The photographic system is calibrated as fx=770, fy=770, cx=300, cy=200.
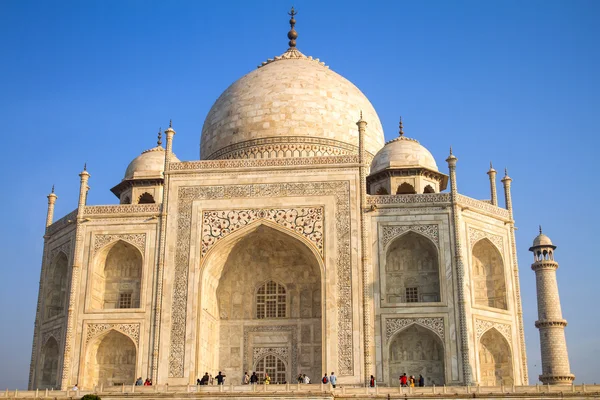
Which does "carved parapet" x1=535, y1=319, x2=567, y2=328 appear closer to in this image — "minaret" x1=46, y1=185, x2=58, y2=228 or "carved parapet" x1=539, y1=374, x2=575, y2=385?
"carved parapet" x1=539, y1=374, x2=575, y2=385

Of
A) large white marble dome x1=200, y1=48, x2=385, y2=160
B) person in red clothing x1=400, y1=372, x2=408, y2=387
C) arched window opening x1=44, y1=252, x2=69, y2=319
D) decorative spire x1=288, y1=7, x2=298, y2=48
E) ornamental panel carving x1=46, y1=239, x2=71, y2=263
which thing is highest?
decorative spire x1=288, y1=7, x2=298, y2=48

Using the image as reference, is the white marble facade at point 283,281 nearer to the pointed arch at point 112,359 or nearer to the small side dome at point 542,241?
the pointed arch at point 112,359

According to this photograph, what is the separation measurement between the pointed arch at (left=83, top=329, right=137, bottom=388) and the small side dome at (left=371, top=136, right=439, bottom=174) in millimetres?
8308

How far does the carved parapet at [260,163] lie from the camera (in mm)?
19734

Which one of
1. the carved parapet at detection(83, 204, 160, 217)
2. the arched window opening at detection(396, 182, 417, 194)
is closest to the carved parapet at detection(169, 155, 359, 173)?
the carved parapet at detection(83, 204, 160, 217)

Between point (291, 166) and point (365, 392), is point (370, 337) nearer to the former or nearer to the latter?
point (365, 392)

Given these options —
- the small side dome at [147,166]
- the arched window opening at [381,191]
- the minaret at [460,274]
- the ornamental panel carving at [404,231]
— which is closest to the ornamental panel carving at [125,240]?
the small side dome at [147,166]

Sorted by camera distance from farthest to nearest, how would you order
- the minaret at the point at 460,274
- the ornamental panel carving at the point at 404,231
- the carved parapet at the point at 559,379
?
the carved parapet at the point at 559,379, the ornamental panel carving at the point at 404,231, the minaret at the point at 460,274

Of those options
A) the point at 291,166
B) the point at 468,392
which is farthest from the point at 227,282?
the point at 468,392

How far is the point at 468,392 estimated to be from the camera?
15406mm

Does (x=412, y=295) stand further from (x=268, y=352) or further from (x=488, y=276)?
(x=268, y=352)

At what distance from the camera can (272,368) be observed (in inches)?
778

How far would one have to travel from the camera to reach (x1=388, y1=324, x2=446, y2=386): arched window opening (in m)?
18.3

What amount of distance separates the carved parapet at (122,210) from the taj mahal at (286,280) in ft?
0.10
